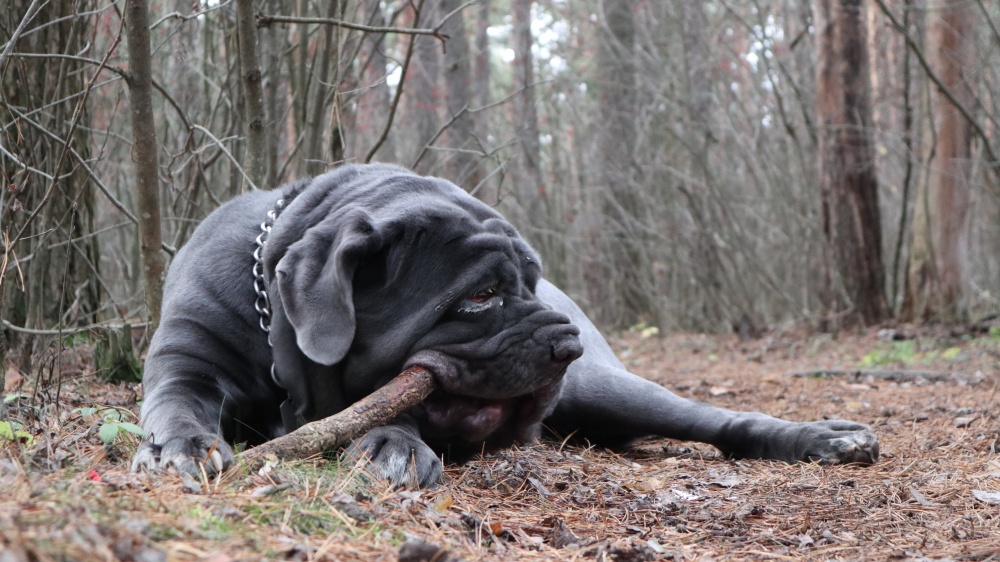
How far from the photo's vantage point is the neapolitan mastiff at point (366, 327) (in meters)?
3.08

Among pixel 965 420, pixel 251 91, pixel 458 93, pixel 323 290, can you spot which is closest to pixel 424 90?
pixel 458 93

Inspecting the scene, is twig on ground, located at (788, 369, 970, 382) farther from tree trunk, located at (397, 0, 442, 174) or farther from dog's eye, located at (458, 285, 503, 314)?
tree trunk, located at (397, 0, 442, 174)

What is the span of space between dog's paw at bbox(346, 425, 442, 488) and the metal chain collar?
2.09ft

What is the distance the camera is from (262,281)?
11.5ft

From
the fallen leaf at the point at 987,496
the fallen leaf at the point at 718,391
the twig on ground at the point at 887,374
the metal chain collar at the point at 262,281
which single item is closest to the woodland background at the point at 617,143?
the metal chain collar at the point at 262,281

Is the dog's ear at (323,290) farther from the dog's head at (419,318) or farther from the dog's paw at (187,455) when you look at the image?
the dog's paw at (187,455)

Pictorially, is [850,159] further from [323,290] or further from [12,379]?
[323,290]

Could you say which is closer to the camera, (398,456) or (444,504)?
(444,504)

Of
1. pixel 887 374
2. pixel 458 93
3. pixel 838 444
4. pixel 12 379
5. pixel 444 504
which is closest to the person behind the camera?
pixel 444 504

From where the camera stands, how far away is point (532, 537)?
2.63 metres

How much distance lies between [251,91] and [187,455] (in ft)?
8.92

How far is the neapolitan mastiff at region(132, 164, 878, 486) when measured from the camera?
121 inches

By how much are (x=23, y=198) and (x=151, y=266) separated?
3.57ft

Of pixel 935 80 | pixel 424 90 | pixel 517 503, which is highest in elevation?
pixel 424 90
